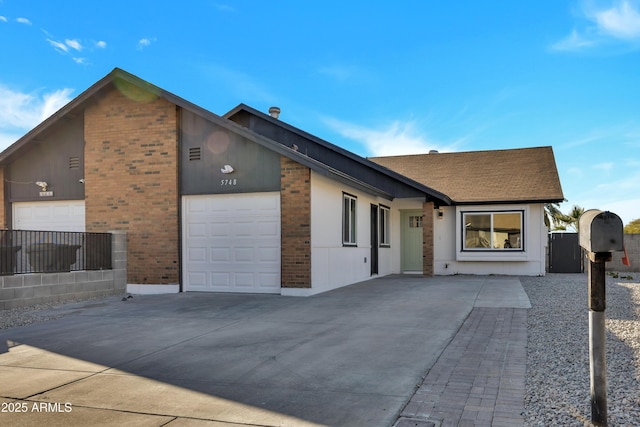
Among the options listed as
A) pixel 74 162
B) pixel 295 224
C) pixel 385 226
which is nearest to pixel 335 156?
pixel 385 226

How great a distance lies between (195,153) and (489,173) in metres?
12.9

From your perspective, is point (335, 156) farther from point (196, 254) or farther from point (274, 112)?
point (196, 254)

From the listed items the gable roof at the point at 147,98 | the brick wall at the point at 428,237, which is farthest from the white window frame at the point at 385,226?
the gable roof at the point at 147,98

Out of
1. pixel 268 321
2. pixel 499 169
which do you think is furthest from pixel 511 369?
pixel 499 169

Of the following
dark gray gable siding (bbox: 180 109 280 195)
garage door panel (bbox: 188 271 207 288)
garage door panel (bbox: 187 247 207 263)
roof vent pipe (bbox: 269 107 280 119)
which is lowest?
garage door panel (bbox: 188 271 207 288)

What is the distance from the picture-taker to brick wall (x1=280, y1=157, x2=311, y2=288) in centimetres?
1154

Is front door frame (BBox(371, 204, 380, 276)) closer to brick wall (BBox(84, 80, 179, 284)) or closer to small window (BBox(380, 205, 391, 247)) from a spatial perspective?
small window (BBox(380, 205, 391, 247))

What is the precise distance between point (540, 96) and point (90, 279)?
1411 centimetres

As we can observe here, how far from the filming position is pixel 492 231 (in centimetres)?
1822

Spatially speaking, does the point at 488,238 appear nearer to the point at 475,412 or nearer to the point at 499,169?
the point at 499,169

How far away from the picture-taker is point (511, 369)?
5055 millimetres

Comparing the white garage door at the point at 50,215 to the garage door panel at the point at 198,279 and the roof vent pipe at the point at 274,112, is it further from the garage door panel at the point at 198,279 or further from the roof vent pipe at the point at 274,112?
the roof vent pipe at the point at 274,112

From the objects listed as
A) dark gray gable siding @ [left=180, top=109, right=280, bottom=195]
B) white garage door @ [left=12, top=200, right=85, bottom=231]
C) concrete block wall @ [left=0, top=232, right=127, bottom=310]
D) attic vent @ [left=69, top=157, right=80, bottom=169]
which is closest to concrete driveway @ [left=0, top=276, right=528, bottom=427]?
concrete block wall @ [left=0, top=232, right=127, bottom=310]

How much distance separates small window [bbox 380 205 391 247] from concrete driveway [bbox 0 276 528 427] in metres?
7.67
